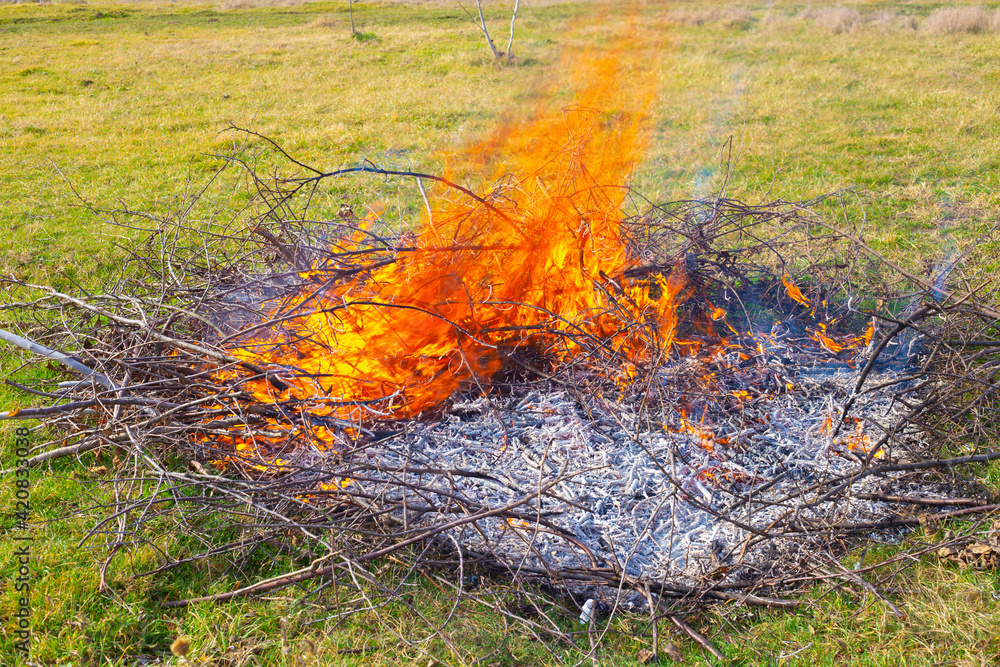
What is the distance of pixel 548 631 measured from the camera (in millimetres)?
2541

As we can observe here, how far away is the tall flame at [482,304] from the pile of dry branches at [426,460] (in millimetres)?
113

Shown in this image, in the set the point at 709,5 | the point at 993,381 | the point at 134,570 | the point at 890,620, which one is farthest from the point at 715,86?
the point at 134,570

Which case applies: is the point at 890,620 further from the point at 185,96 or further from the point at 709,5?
the point at 709,5

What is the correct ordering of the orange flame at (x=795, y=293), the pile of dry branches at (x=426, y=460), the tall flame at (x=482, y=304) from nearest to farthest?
the pile of dry branches at (x=426, y=460)
the tall flame at (x=482, y=304)
the orange flame at (x=795, y=293)

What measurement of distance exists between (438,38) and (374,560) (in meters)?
15.7

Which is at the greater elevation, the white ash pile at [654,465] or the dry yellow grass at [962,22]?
the dry yellow grass at [962,22]

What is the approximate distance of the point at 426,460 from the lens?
3.29m

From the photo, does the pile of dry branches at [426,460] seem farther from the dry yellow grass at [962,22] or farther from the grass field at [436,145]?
the dry yellow grass at [962,22]

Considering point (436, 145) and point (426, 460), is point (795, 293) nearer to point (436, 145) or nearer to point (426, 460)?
point (426, 460)

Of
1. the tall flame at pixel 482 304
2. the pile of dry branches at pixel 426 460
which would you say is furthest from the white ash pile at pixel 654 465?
the tall flame at pixel 482 304

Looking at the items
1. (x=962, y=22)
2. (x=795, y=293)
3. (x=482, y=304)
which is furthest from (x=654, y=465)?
(x=962, y=22)

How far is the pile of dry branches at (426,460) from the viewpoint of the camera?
275cm

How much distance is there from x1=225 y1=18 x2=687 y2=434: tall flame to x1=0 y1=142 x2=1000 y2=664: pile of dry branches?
113 mm

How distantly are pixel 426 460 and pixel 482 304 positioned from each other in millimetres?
903
